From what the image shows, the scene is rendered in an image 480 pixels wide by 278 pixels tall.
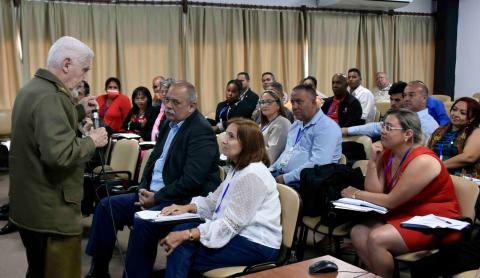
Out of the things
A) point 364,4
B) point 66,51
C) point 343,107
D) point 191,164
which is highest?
point 364,4

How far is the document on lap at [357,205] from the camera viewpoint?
2523mm

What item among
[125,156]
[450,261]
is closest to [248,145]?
[450,261]

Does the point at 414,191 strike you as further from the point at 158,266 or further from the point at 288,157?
the point at 158,266

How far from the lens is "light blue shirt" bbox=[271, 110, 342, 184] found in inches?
132

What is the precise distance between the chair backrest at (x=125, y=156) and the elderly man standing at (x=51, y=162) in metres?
2.14

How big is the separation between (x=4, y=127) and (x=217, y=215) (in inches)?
207

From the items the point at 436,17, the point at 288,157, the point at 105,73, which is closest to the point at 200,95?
the point at 105,73

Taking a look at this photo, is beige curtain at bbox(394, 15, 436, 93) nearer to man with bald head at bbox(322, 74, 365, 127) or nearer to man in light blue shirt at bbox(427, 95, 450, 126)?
man with bald head at bbox(322, 74, 365, 127)

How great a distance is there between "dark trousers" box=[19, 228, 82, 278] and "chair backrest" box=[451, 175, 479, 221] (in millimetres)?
1927

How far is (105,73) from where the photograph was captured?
23.1 ft

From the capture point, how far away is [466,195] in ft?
8.29

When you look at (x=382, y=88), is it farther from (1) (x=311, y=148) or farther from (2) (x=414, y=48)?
(1) (x=311, y=148)

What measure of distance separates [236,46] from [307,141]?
444cm

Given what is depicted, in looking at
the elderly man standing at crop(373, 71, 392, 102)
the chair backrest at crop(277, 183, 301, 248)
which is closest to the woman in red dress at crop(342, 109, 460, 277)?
the chair backrest at crop(277, 183, 301, 248)
